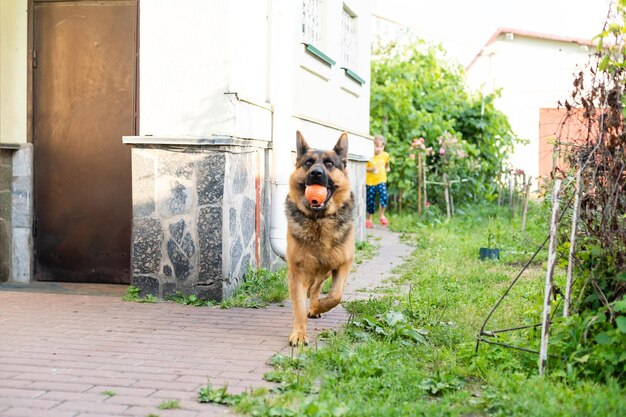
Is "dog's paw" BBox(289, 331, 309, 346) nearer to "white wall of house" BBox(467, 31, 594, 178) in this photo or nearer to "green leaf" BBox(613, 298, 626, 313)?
"green leaf" BBox(613, 298, 626, 313)

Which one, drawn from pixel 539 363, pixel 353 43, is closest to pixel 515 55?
pixel 353 43

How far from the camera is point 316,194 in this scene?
577 cm

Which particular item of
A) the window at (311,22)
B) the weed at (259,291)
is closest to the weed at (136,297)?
the weed at (259,291)

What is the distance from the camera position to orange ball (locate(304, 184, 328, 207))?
19.0 ft

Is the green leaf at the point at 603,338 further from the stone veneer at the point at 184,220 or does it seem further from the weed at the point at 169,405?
the stone veneer at the point at 184,220

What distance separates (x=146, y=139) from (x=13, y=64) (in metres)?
1.93

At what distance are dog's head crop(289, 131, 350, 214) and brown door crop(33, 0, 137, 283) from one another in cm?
245

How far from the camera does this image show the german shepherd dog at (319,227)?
5.75 m

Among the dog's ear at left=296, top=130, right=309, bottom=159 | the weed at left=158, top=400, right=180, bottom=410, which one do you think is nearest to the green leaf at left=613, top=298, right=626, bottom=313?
the weed at left=158, top=400, right=180, bottom=410

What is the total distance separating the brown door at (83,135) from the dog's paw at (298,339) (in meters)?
3.07

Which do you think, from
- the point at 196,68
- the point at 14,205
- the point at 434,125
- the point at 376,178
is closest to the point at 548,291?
the point at 196,68

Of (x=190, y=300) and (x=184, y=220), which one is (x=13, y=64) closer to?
(x=184, y=220)

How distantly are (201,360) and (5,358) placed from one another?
123cm

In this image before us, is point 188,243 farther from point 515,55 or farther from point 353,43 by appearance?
point 515,55
